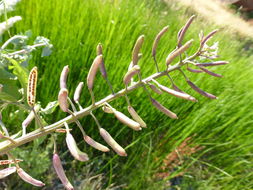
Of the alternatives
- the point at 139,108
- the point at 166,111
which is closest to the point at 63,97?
the point at 166,111

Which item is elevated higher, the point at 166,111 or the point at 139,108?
the point at 166,111

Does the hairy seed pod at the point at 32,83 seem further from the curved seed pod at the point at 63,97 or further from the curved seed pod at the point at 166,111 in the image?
the curved seed pod at the point at 166,111

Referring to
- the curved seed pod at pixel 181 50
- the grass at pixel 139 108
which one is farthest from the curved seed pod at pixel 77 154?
the grass at pixel 139 108

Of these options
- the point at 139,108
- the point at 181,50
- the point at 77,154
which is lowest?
the point at 139,108

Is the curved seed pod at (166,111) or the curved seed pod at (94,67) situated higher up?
the curved seed pod at (94,67)

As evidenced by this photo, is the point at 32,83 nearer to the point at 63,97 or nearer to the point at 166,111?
the point at 63,97

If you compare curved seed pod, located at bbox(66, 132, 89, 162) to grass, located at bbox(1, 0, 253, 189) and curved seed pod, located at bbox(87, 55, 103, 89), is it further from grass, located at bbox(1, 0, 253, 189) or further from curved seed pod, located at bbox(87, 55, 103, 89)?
grass, located at bbox(1, 0, 253, 189)

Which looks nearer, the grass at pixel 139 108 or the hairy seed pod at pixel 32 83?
the hairy seed pod at pixel 32 83

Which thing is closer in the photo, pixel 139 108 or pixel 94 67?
pixel 94 67

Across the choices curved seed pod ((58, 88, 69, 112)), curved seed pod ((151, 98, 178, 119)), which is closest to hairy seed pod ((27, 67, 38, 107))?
curved seed pod ((58, 88, 69, 112))
